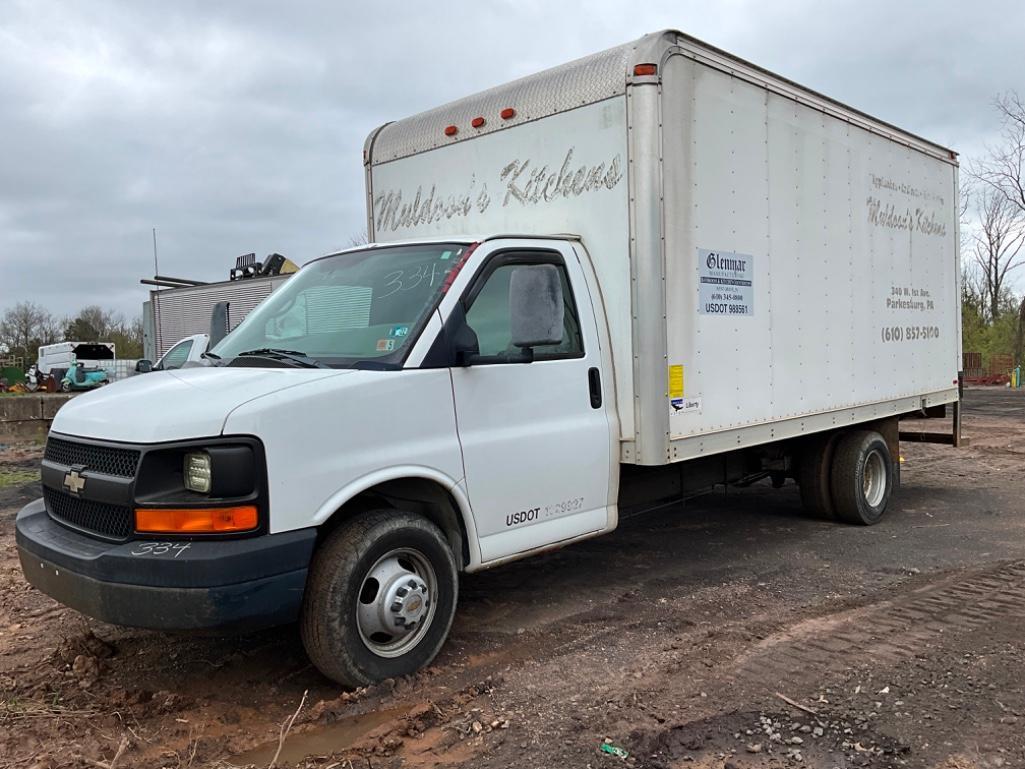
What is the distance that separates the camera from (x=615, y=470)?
499cm

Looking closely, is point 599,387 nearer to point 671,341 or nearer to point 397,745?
point 671,341

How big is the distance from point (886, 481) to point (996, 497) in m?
1.95

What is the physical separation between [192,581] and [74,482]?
0.88 m

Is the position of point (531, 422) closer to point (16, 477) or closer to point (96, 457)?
point (96, 457)

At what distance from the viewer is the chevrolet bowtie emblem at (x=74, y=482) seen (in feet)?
12.1

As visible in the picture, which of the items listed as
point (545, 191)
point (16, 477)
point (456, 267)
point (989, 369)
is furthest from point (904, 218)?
point (989, 369)

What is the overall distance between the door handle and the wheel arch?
1063 mm

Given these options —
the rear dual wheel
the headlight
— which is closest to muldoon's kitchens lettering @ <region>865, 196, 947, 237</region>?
the rear dual wheel

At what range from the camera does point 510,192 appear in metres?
5.53

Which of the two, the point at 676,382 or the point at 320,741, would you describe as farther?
the point at 676,382

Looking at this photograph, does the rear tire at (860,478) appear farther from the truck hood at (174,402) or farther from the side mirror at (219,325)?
the side mirror at (219,325)

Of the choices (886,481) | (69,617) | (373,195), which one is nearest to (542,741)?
(69,617)

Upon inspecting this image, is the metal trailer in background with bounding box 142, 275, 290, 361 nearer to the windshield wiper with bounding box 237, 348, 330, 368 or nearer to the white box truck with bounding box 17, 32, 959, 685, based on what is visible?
the white box truck with bounding box 17, 32, 959, 685

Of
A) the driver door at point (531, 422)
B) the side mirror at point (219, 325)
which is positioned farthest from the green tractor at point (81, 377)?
the driver door at point (531, 422)
